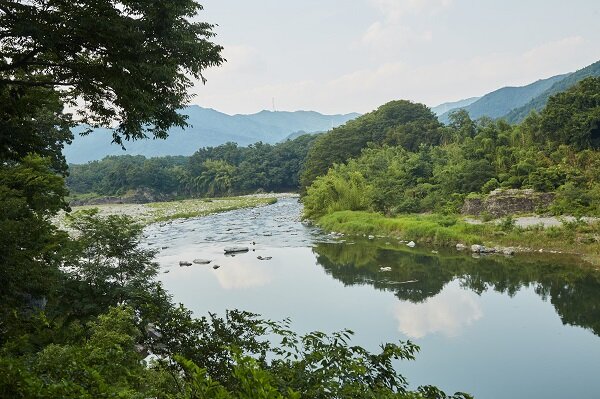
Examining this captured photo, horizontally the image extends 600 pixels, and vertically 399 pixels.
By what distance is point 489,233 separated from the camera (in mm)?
24406

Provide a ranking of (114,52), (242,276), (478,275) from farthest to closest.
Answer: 1. (242,276)
2. (478,275)
3. (114,52)

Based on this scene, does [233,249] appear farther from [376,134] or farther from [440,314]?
[376,134]

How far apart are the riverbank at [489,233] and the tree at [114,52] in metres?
18.9

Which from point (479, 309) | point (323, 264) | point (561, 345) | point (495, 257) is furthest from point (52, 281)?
point (495, 257)

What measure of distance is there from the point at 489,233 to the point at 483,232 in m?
0.31

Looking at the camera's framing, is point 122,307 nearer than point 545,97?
Yes

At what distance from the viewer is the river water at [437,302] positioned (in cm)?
1076

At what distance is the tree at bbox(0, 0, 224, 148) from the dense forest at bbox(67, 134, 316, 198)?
74.4 m

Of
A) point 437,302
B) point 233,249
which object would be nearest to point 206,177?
point 233,249

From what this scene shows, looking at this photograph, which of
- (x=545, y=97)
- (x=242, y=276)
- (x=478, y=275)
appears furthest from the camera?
(x=545, y=97)

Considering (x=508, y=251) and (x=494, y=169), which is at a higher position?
(x=494, y=169)

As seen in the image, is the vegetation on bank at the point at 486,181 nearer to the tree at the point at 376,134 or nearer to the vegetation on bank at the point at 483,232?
the vegetation on bank at the point at 483,232

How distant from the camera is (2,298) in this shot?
698cm

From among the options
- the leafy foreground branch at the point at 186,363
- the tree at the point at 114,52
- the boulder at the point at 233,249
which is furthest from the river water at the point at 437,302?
the tree at the point at 114,52
